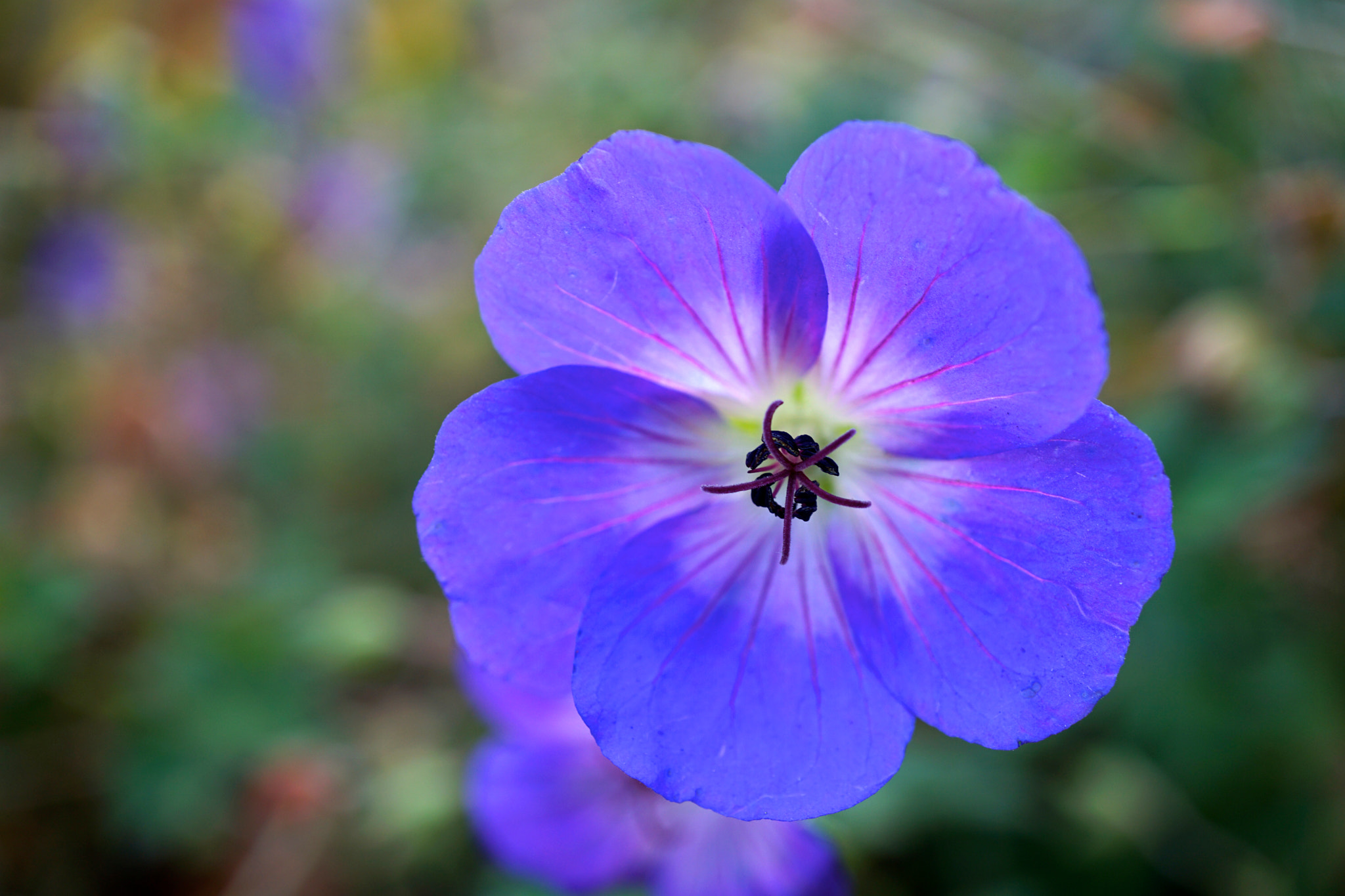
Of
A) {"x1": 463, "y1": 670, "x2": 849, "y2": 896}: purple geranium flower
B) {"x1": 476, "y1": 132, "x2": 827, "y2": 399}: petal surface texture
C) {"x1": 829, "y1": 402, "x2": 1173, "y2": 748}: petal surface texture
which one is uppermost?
{"x1": 476, "y1": 132, "x2": 827, "y2": 399}: petal surface texture

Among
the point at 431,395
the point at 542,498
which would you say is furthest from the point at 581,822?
the point at 431,395

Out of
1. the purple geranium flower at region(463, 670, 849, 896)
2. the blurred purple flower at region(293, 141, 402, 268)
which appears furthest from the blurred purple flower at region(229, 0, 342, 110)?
the purple geranium flower at region(463, 670, 849, 896)

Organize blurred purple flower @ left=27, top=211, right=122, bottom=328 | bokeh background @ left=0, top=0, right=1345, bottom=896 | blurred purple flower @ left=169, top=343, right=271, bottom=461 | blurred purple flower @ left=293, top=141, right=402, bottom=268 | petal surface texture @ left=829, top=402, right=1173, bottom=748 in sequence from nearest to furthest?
1. petal surface texture @ left=829, top=402, right=1173, bottom=748
2. bokeh background @ left=0, top=0, right=1345, bottom=896
3. blurred purple flower @ left=169, top=343, right=271, bottom=461
4. blurred purple flower @ left=293, top=141, right=402, bottom=268
5. blurred purple flower @ left=27, top=211, right=122, bottom=328

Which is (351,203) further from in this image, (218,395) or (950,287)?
(950,287)

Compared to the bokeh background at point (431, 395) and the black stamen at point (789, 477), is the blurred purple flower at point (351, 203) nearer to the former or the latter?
the bokeh background at point (431, 395)

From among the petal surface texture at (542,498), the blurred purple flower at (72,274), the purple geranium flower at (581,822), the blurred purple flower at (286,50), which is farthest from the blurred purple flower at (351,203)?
the petal surface texture at (542,498)

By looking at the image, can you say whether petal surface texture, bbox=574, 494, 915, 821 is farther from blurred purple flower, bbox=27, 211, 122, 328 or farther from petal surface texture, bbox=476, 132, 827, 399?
blurred purple flower, bbox=27, 211, 122, 328
